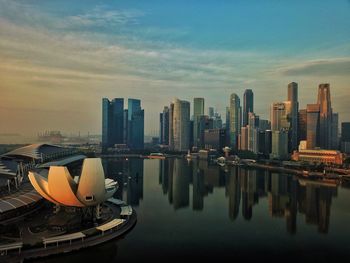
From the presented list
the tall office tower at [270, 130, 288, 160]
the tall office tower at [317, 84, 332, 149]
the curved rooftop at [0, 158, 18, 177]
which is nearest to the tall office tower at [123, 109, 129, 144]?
the tall office tower at [270, 130, 288, 160]

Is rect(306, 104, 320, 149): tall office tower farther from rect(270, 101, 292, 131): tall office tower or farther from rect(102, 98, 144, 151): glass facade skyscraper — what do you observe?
rect(102, 98, 144, 151): glass facade skyscraper

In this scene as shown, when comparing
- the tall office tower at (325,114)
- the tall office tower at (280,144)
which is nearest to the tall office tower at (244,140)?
the tall office tower at (280,144)

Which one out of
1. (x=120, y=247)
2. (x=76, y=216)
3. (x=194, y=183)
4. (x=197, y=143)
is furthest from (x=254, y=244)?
(x=197, y=143)

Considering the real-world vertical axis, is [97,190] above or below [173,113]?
below

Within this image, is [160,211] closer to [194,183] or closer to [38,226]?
[38,226]

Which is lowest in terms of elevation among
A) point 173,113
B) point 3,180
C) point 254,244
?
point 254,244

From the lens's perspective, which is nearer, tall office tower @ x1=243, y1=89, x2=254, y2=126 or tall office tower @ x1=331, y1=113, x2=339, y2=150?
tall office tower @ x1=331, y1=113, x2=339, y2=150

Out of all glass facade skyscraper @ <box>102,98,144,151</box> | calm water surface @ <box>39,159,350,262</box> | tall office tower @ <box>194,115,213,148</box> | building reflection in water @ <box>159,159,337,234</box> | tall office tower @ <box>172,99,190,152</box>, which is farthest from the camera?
tall office tower @ <box>172,99,190,152</box>
